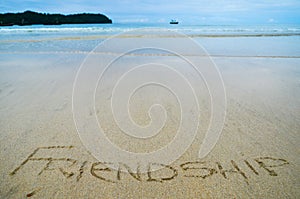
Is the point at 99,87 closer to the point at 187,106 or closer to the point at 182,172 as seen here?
the point at 187,106

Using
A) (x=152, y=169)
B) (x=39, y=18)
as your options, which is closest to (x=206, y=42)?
(x=152, y=169)

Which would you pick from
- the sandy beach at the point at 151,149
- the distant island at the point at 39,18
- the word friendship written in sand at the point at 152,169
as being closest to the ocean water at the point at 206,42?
the sandy beach at the point at 151,149

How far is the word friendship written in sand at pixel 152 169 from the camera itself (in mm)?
2195

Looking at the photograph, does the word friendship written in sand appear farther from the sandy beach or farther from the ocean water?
the ocean water

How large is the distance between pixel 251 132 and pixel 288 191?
1.07 metres

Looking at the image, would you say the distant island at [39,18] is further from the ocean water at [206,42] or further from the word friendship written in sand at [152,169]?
the word friendship written in sand at [152,169]

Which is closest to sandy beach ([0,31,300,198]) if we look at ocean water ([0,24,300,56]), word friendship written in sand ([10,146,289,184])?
word friendship written in sand ([10,146,289,184])

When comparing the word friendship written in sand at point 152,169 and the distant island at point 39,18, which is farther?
the distant island at point 39,18

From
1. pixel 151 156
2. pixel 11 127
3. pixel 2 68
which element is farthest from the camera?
pixel 2 68

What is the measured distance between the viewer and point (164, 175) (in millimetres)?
2211

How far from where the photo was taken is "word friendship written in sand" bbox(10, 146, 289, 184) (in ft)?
7.20

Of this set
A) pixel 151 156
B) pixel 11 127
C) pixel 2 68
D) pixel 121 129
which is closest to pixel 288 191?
pixel 151 156

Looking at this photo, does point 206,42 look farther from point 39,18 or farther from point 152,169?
point 39,18

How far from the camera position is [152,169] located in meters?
2.30
